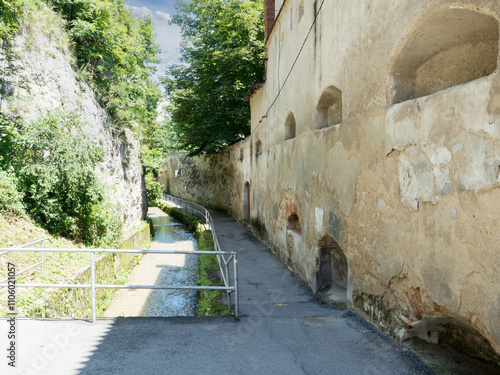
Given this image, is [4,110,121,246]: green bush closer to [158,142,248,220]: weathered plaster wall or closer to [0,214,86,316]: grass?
[0,214,86,316]: grass

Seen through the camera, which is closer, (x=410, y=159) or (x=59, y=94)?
(x=410, y=159)

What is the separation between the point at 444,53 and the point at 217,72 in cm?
1640

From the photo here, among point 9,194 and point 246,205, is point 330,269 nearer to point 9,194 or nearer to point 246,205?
point 9,194

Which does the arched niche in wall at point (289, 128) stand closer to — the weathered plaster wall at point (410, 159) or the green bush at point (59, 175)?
the weathered plaster wall at point (410, 159)

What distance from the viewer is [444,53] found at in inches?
157

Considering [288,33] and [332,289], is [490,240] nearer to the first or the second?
[332,289]

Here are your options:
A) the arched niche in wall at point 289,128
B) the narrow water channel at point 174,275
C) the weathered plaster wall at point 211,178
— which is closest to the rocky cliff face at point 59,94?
the narrow water channel at point 174,275

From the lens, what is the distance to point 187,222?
22.3 meters

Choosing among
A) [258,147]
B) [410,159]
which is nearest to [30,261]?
[410,159]

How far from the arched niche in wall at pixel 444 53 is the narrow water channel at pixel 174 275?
7.24m

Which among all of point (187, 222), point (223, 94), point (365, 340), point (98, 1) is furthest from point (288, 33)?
point (187, 222)

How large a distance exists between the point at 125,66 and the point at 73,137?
593cm

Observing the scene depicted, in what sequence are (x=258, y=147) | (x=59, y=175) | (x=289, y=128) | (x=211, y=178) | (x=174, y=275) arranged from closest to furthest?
1. (x=59, y=175)
2. (x=289, y=128)
3. (x=174, y=275)
4. (x=258, y=147)
5. (x=211, y=178)

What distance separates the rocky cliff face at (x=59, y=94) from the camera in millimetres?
9367
